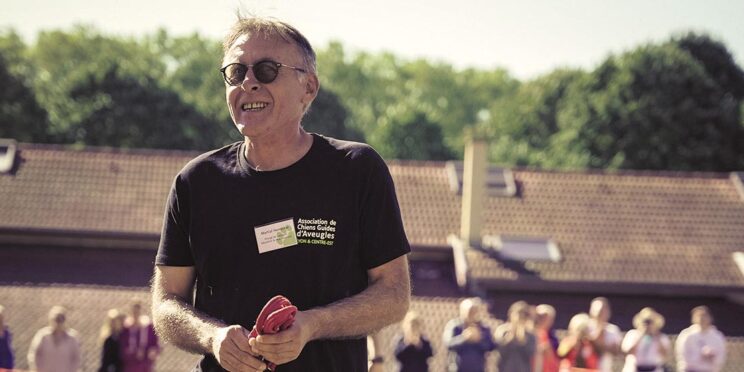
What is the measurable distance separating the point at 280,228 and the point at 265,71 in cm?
52

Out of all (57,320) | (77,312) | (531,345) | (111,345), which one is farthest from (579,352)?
(77,312)

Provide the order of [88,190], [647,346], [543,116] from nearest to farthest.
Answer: [647,346] < [88,190] < [543,116]

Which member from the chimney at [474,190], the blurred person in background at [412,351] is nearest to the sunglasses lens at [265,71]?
the blurred person in background at [412,351]

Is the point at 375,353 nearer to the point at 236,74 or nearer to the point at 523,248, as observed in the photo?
the point at 236,74

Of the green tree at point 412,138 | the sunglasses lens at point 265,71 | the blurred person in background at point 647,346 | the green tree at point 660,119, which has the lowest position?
the sunglasses lens at point 265,71

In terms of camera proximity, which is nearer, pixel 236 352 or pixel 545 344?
pixel 236 352

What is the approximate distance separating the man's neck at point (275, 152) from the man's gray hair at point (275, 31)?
0.27m

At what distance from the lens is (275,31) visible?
11.7ft

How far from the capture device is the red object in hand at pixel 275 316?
3.03 m

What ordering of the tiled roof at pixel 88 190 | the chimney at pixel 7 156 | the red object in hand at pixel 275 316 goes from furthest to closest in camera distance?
the chimney at pixel 7 156, the tiled roof at pixel 88 190, the red object in hand at pixel 275 316

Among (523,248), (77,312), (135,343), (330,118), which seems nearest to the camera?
(135,343)

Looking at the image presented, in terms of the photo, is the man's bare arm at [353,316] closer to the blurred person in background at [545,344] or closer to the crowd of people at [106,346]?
the blurred person in background at [545,344]

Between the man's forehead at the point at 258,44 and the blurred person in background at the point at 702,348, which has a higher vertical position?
the blurred person in background at the point at 702,348

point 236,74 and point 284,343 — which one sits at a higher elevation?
point 236,74
